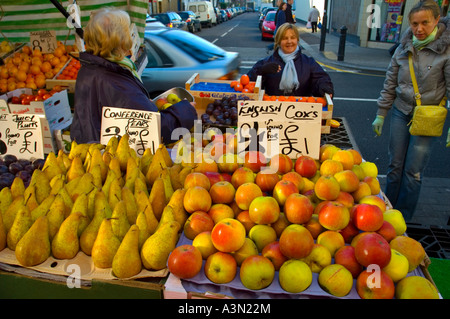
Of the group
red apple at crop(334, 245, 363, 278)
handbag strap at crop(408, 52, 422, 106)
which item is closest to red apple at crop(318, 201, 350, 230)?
red apple at crop(334, 245, 363, 278)

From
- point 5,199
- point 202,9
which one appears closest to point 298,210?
point 5,199

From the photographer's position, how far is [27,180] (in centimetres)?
216

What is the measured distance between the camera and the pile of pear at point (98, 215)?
1467mm

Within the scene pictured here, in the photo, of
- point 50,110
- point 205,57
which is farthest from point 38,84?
point 205,57

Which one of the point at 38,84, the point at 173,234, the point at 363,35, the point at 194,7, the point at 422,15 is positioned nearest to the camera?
the point at 173,234

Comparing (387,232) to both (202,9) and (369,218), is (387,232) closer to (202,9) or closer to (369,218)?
(369,218)

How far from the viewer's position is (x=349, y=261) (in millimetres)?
1457

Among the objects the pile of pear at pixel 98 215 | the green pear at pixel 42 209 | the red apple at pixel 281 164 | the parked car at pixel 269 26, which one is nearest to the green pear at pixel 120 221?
the pile of pear at pixel 98 215

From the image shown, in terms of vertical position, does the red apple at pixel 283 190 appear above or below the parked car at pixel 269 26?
below

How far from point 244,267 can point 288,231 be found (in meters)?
0.25

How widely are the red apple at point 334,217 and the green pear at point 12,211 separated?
1447 millimetres

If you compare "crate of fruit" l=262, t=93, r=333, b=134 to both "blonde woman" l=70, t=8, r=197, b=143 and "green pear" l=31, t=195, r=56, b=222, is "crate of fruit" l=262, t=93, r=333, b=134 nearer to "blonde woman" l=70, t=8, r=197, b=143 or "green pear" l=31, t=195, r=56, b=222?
"blonde woman" l=70, t=8, r=197, b=143

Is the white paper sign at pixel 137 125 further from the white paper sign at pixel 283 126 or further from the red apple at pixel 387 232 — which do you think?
the red apple at pixel 387 232

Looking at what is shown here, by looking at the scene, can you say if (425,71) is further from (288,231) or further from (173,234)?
(173,234)
